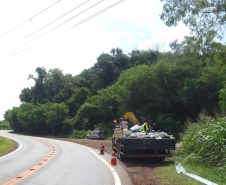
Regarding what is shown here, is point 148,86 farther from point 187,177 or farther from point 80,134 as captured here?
point 187,177

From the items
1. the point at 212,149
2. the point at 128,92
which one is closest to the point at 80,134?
the point at 128,92

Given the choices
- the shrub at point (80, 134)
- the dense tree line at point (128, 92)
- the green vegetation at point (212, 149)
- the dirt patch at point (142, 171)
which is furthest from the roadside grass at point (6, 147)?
the shrub at point (80, 134)

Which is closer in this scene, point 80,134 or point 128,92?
point 128,92

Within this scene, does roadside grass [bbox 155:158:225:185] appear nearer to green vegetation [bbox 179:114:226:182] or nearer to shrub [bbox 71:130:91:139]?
green vegetation [bbox 179:114:226:182]

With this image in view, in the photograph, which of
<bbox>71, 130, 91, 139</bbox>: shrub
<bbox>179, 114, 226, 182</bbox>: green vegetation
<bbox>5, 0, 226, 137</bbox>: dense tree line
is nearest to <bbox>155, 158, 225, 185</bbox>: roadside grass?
<bbox>179, 114, 226, 182</bbox>: green vegetation

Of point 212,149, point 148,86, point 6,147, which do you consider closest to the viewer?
point 212,149

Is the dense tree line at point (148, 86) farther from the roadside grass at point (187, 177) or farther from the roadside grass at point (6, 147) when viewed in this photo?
the roadside grass at point (6, 147)

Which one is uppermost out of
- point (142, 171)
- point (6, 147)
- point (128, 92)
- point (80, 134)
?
point (128, 92)

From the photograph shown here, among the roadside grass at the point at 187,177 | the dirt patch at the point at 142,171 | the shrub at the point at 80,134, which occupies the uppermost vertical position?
the shrub at the point at 80,134

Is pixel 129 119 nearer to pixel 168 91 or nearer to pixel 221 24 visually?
pixel 221 24

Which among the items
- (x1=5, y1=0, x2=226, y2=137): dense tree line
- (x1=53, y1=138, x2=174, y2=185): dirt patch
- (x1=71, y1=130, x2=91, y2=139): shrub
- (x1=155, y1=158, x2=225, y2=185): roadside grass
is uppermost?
(x1=5, y1=0, x2=226, y2=137): dense tree line

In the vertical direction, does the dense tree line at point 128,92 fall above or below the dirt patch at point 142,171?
above

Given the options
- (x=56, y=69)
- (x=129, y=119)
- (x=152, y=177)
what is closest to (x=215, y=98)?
(x=129, y=119)

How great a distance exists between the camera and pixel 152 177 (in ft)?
39.6
